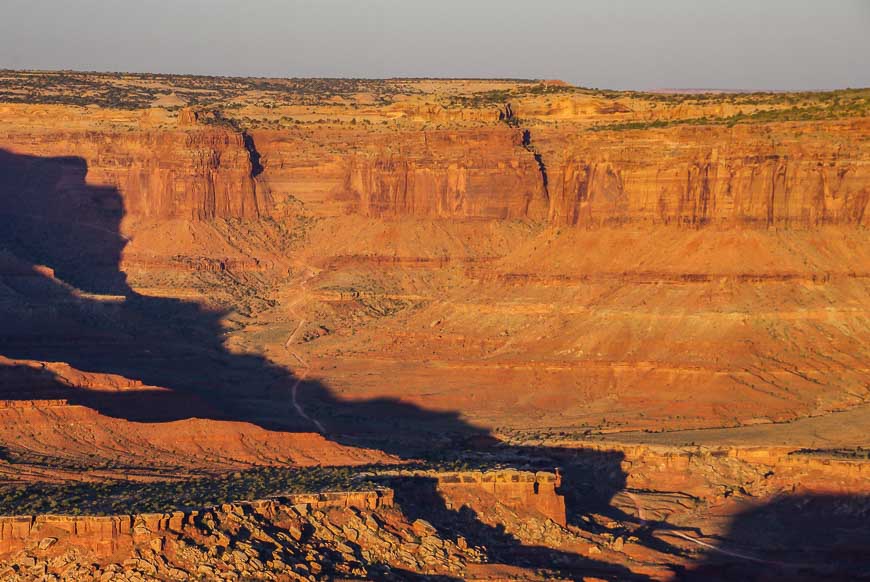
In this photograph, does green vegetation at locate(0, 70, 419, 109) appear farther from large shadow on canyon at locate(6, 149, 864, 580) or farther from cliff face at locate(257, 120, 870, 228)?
cliff face at locate(257, 120, 870, 228)

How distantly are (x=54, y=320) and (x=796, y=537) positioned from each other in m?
41.7

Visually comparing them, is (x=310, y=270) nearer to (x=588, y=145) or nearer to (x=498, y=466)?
(x=588, y=145)

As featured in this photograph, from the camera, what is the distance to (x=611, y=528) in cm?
6266

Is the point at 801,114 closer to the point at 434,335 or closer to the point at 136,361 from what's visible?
the point at 434,335

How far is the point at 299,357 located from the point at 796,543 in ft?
148

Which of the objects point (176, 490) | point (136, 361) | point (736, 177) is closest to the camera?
point (176, 490)

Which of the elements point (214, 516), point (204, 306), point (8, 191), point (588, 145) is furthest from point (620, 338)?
point (8, 191)

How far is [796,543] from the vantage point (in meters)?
65.2

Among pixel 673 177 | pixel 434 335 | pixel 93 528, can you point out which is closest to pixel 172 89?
pixel 434 335

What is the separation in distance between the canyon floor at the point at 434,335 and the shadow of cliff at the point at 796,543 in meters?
0.18

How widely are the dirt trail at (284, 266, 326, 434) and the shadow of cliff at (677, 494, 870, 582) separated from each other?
73.6 feet

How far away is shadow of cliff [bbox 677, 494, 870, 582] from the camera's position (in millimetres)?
60500

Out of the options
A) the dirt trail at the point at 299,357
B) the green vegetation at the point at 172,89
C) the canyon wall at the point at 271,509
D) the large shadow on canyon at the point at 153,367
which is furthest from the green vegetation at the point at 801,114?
the green vegetation at the point at 172,89

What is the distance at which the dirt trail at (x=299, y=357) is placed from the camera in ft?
294
